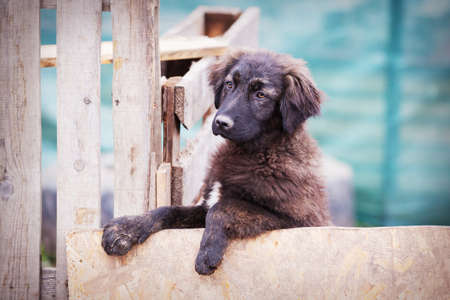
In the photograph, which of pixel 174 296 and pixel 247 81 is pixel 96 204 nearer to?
pixel 174 296

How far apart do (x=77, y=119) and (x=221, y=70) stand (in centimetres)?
100

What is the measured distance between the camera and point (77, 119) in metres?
2.71

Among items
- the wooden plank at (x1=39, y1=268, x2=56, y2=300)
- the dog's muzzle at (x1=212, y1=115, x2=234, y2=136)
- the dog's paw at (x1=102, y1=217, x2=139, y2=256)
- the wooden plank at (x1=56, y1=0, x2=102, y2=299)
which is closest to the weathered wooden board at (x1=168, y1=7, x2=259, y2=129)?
the dog's muzzle at (x1=212, y1=115, x2=234, y2=136)

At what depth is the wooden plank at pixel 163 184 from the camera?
9.31 ft

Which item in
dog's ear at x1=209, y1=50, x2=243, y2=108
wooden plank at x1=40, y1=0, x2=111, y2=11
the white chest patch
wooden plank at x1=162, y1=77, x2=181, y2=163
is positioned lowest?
the white chest patch

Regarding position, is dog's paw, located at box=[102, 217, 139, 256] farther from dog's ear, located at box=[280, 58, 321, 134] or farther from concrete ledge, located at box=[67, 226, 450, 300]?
dog's ear, located at box=[280, 58, 321, 134]

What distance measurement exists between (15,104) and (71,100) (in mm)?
316

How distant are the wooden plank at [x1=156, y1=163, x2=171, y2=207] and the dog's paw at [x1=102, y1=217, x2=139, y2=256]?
0.44m

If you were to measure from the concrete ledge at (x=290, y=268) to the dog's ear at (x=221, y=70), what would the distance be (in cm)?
114

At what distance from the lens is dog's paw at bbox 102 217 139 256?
2363mm

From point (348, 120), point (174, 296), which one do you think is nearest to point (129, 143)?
point (174, 296)

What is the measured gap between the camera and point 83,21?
8.63ft

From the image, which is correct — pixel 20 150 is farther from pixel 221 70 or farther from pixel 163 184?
pixel 221 70

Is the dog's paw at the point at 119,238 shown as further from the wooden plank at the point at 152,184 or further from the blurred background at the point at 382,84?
the blurred background at the point at 382,84
